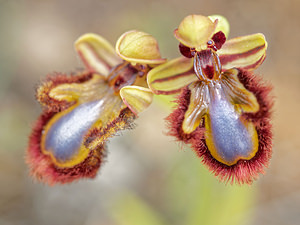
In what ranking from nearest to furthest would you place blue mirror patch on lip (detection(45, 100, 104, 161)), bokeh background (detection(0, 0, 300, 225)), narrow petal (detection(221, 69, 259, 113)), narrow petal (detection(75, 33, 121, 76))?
1. narrow petal (detection(221, 69, 259, 113))
2. blue mirror patch on lip (detection(45, 100, 104, 161))
3. narrow petal (detection(75, 33, 121, 76))
4. bokeh background (detection(0, 0, 300, 225))

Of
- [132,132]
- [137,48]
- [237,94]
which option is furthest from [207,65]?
[132,132]

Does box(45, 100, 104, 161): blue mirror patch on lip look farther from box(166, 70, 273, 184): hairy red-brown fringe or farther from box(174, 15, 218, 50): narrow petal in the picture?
box(174, 15, 218, 50): narrow petal

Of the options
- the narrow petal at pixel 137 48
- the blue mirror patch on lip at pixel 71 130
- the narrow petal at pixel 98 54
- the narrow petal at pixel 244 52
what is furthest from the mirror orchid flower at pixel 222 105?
the narrow petal at pixel 98 54

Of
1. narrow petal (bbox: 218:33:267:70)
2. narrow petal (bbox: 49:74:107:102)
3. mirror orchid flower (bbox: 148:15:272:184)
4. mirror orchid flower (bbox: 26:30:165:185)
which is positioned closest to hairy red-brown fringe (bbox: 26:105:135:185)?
mirror orchid flower (bbox: 26:30:165:185)

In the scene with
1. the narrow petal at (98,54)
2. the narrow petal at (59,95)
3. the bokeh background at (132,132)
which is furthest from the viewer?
the bokeh background at (132,132)

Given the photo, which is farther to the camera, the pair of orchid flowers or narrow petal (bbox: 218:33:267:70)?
narrow petal (bbox: 218:33:267:70)

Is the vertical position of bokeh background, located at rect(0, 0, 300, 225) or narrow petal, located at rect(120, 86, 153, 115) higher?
narrow petal, located at rect(120, 86, 153, 115)

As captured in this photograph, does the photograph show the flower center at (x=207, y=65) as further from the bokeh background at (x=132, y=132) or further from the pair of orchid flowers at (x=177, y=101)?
the bokeh background at (x=132, y=132)
